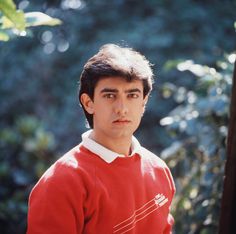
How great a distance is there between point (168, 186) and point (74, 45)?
3424 mm

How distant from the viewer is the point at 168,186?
2.13 metres

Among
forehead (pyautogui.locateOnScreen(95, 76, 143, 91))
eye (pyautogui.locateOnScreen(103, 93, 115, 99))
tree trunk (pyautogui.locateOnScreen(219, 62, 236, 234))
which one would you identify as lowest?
tree trunk (pyautogui.locateOnScreen(219, 62, 236, 234))

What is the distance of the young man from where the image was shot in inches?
70.5

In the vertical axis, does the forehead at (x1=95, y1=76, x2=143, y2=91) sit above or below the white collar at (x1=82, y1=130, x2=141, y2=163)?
above

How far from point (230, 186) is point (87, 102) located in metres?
0.54

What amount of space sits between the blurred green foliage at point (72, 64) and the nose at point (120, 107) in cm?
251

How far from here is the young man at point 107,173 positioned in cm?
179

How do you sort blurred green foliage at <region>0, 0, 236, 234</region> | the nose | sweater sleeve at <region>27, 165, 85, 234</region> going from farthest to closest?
blurred green foliage at <region>0, 0, 236, 234</region>
the nose
sweater sleeve at <region>27, 165, 85, 234</region>

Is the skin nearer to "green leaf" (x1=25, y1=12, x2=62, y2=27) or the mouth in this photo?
the mouth

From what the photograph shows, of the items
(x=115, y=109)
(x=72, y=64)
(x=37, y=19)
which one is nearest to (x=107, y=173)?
(x=115, y=109)

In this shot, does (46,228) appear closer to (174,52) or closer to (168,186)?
(168,186)

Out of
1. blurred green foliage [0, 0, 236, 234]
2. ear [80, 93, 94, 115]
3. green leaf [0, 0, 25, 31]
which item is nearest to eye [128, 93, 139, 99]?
ear [80, 93, 94, 115]

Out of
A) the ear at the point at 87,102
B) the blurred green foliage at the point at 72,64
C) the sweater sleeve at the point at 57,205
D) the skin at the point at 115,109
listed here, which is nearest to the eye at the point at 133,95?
the skin at the point at 115,109

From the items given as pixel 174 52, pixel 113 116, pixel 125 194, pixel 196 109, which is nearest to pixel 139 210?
pixel 125 194
